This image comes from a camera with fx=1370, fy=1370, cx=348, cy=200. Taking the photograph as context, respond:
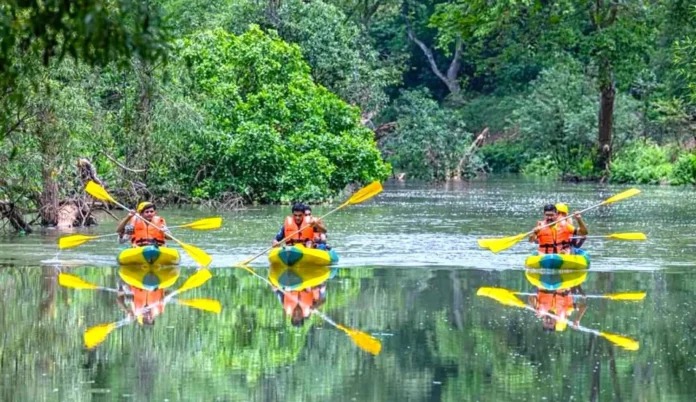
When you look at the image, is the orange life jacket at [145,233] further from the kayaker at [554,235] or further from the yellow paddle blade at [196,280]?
the kayaker at [554,235]

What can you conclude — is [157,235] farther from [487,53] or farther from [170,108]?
[487,53]

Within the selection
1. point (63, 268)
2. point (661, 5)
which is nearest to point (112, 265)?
point (63, 268)

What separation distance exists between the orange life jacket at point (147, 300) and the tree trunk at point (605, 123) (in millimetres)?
32334

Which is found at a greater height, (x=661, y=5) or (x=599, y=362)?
(x=661, y=5)

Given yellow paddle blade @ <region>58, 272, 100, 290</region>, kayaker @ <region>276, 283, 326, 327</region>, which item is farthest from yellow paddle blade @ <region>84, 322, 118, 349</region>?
yellow paddle blade @ <region>58, 272, 100, 290</region>

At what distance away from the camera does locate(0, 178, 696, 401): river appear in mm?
10320

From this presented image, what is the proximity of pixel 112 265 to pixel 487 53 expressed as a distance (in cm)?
4775

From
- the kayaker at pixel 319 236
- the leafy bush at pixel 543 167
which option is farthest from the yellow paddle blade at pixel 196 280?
the leafy bush at pixel 543 167

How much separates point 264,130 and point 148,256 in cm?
1421

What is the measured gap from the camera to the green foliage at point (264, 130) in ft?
110

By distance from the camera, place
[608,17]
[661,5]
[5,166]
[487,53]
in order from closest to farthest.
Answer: [5,166] → [661,5] → [608,17] → [487,53]

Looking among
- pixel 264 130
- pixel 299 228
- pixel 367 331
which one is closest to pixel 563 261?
pixel 299 228

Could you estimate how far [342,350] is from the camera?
12.0 m

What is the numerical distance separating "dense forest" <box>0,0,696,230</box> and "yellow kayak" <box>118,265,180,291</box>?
2676mm
